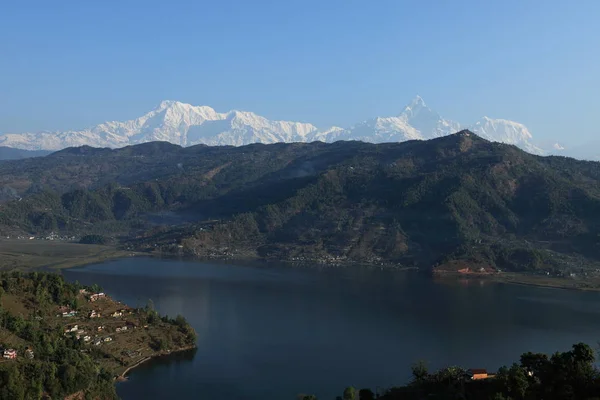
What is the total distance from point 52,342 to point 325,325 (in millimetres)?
21588

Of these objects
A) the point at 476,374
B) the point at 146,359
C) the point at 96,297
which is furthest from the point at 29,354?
the point at 476,374

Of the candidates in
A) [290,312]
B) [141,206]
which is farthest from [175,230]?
[290,312]

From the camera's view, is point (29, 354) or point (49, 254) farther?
point (49, 254)

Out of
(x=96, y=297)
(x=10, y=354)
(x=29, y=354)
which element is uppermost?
(x=96, y=297)

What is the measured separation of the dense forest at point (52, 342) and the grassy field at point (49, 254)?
31908 mm

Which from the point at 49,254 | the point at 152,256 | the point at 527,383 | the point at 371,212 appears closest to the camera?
the point at 527,383

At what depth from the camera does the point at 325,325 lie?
1925 inches

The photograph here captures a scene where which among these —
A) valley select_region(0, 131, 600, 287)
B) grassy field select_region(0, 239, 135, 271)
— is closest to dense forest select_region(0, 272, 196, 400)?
grassy field select_region(0, 239, 135, 271)

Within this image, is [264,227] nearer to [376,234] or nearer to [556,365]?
[376,234]

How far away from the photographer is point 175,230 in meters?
109

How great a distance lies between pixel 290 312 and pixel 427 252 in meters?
39.7

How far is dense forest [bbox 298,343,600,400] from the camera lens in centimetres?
2038

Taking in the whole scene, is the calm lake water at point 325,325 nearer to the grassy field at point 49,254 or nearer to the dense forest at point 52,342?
the dense forest at point 52,342

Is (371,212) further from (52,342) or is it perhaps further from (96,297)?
(52,342)
